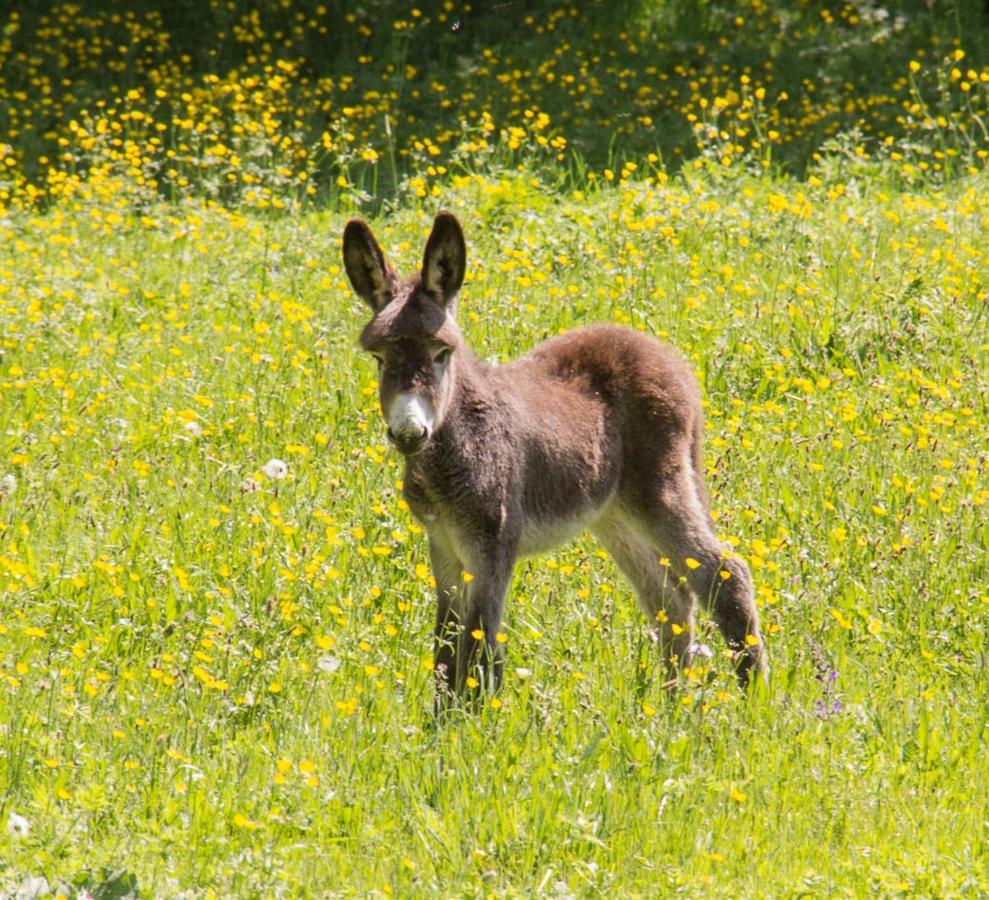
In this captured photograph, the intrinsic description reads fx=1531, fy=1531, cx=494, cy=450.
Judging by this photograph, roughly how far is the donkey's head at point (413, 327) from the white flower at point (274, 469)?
4.67 feet

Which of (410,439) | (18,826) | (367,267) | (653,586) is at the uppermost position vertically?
(367,267)

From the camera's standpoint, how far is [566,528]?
575cm

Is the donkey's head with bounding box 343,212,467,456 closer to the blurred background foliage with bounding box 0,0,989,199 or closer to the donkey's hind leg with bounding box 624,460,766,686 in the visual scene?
the donkey's hind leg with bounding box 624,460,766,686

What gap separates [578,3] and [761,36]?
83.1 inches

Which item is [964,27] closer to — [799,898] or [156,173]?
[156,173]

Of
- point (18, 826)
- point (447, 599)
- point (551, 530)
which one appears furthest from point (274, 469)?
point (18, 826)

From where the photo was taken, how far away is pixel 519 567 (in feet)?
21.1

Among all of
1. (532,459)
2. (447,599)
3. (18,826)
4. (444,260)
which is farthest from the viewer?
(532,459)

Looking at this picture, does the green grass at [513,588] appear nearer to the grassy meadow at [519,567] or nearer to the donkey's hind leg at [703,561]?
the grassy meadow at [519,567]

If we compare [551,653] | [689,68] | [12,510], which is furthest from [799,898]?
[689,68]

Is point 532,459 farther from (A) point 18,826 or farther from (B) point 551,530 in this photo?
(A) point 18,826

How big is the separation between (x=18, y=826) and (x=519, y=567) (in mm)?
2641

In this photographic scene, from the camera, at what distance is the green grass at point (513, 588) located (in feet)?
14.9

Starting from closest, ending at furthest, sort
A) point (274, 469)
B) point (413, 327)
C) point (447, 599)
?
point (413, 327) → point (447, 599) → point (274, 469)
